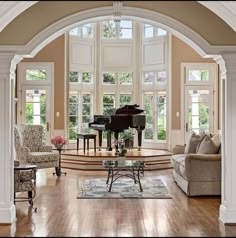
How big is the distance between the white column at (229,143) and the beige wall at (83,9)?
0.36 m

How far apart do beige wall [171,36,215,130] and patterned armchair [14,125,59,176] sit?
16.2ft

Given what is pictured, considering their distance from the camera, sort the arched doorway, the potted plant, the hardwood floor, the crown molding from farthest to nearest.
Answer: the potted plant, the arched doorway, the hardwood floor, the crown molding

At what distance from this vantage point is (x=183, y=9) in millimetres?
5445

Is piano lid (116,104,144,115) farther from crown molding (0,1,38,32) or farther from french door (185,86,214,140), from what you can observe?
crown molding (0,1,38,32)

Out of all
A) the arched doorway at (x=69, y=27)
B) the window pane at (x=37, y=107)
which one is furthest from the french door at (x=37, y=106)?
the arched doorway at (x=69, y=27)

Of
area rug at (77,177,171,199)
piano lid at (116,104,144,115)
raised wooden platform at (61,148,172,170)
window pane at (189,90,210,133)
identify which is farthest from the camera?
window pane at (189,90,210,133)

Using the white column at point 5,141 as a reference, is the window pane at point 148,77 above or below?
above

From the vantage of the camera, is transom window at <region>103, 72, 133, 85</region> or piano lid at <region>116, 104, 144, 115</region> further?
transom window at <region>103, 72, 133, 85</region>

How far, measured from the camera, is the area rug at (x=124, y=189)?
752cm

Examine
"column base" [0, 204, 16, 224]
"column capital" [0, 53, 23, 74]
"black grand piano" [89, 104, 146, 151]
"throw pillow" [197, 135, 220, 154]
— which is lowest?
"column base" [0, 204, 16, 224]

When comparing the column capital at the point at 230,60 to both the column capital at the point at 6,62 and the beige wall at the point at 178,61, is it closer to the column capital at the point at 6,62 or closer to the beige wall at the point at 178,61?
the column capital at the point at 6,62

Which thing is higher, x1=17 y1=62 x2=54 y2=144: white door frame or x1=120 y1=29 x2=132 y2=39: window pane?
x1=120 y1=29 x2=132 y2=39: window pane

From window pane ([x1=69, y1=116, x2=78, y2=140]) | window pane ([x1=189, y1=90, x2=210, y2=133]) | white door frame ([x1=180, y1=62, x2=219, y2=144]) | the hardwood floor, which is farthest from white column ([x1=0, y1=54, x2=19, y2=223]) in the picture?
window pane ([x1=189, y1=90, x2=210, y2=133])

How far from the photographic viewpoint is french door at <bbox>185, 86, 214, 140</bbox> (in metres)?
13.5
